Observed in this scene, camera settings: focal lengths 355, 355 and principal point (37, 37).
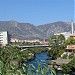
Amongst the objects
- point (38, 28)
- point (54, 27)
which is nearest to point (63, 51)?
point (54, 27)

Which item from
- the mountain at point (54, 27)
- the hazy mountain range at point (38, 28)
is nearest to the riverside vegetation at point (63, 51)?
the hazy mountain range at point (38, 28)

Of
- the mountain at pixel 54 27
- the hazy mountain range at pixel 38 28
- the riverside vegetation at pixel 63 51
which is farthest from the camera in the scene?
the mountain at pixel 54 27

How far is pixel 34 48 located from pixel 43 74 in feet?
146

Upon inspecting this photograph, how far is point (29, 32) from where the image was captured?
557 feet

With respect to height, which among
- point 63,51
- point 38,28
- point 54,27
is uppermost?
point 54,27

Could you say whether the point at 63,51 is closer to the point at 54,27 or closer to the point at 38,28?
the point at 54,27

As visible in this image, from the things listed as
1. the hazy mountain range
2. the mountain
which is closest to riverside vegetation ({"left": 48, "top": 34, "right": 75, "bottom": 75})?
the hazy mountain range

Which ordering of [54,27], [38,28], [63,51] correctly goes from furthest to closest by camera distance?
[38,28]
[54,27]
[63,51]

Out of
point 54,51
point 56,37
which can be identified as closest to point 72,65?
point 54,51

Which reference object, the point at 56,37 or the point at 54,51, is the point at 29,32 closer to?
the point at 56,37

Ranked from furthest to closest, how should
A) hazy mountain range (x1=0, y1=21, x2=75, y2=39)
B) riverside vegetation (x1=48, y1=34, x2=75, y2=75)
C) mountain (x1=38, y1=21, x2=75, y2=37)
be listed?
mountain (x1=38, y1=21, x2=75, y2=37) < hazy mountain range (x1=0, y1=21, x2=75, y2=39) < riverside vegetation (x1=48, y1=34, x2=75, y2=75)

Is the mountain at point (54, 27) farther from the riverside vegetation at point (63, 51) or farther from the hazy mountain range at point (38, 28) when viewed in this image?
the riverside vegetation at point (63, 51)

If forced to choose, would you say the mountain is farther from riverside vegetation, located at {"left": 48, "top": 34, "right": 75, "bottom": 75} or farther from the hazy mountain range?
riverside vegetation, located at {"left": 48, "top": 34, "right": 75, "bottom": 75}

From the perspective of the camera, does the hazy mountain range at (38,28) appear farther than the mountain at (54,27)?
No
